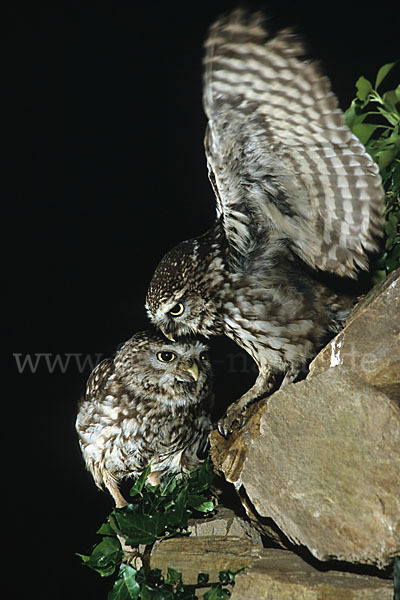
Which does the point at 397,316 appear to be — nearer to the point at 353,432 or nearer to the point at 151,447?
the point at 353,432

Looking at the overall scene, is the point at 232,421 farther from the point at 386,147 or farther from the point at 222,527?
the point at 386,147

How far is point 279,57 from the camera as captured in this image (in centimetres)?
180

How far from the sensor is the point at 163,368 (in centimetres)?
258

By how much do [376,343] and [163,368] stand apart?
106 centimetres

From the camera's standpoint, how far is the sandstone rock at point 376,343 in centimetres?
172

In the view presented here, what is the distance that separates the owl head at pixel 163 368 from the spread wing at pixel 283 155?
0.56m

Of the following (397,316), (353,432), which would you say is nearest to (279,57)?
(397,316)

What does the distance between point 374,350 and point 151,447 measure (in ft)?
3.59

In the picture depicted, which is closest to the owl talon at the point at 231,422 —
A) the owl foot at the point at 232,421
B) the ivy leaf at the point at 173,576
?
the owl foot at the point at 232,421

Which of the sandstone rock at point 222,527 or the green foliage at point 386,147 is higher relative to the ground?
the green foliage at point 386,147

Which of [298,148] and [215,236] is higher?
[298,148]

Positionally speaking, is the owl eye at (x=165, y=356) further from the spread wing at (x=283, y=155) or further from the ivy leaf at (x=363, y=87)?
the ivy leaf at (x=363, y=87)

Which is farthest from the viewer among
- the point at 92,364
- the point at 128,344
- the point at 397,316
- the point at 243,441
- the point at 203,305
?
the point at 92,364

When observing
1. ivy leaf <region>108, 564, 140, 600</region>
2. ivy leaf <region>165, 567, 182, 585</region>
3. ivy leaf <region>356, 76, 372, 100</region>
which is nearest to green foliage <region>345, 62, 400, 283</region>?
ivy leaf <region>356, 76, 372, 100</region>
